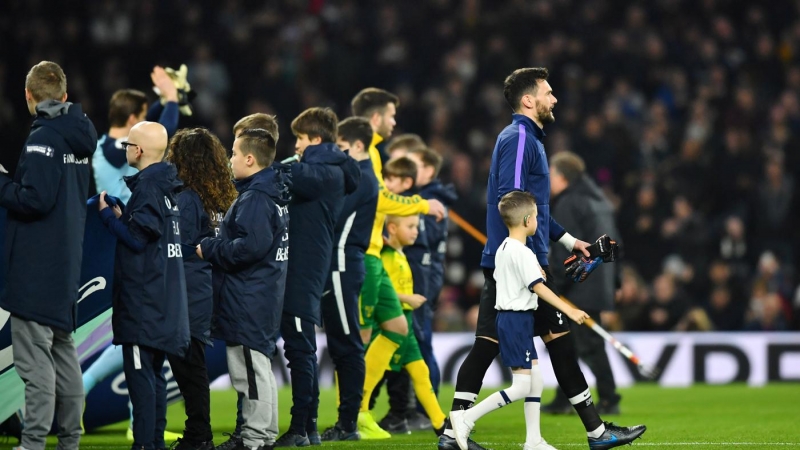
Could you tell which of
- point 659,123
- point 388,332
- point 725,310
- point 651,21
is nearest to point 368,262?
point 388,332

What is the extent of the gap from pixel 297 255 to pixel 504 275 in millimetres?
1463

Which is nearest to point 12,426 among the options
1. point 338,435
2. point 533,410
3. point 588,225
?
point 338,435

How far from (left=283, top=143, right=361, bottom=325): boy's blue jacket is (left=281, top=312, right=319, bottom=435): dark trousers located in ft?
0.22

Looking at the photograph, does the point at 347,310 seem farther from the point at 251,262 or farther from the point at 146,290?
the point at 146,290

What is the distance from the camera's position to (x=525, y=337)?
6801 mm

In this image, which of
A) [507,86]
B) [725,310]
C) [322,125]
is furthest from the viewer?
[725,310]

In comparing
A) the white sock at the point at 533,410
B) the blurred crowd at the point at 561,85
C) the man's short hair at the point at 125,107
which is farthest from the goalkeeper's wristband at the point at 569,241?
the blurred crowd at the point at 561,85

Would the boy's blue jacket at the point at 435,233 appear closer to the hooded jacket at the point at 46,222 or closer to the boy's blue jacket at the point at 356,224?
the boy's blue jacket at the point at 356,224

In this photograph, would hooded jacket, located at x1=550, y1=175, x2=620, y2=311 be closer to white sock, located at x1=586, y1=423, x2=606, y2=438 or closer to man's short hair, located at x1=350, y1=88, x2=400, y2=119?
man's short hair, located at x1=350, y1=88, x2=400, y2=119

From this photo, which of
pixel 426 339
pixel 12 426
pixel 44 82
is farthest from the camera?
pixel 426 339

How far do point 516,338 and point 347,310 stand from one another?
1.65 meters

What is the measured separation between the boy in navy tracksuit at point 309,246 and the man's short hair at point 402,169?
1.45 meters

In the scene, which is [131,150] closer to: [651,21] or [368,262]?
[368,262]

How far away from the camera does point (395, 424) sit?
29.8 ft
